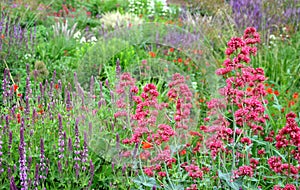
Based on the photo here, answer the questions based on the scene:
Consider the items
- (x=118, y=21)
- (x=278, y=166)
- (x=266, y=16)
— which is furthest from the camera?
(x=118, y=21)

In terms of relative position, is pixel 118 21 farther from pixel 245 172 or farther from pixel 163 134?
pixel 245 172

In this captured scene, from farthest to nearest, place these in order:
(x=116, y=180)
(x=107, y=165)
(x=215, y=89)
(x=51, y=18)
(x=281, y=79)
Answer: (x=51, y=18) → (x=281, y=79) → (x=215, y=89) → (x=107, y=165) → (x=116, y=180)

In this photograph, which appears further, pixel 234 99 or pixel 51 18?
pixel 51 18

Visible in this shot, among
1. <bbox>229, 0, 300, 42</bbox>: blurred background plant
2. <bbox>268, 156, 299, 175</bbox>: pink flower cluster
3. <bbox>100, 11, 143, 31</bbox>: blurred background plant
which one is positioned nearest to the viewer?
<bbox>268, 156, 299, 175</bbox>: pink flower cluster

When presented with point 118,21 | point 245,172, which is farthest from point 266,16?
point 245,172

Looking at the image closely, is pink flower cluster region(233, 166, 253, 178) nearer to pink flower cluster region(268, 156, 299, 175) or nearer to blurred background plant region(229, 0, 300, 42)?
pink flower cluster region(268, 156, 299, 175)

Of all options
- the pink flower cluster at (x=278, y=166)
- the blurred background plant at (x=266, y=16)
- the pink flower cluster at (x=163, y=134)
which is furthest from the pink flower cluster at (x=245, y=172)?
the blurred background plant at (x=266, y=16)

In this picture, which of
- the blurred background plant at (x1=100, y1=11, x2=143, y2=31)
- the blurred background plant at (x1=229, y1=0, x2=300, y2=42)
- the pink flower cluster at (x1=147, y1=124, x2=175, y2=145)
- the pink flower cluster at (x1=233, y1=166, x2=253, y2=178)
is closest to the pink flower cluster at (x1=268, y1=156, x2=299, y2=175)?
the pink flower cluster at (x1=233, y1=166, x2=253, y2=178)

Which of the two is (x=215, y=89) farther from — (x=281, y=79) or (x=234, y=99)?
(x=234, y=99)

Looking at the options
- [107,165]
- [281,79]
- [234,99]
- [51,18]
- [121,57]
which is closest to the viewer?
[234,99]

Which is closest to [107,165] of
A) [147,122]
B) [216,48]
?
[147,122]

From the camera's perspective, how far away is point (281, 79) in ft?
18.2

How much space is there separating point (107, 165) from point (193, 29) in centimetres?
371

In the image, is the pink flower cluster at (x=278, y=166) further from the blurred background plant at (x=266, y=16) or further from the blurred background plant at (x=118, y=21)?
the blurred background plant at (x=118, y=21)
